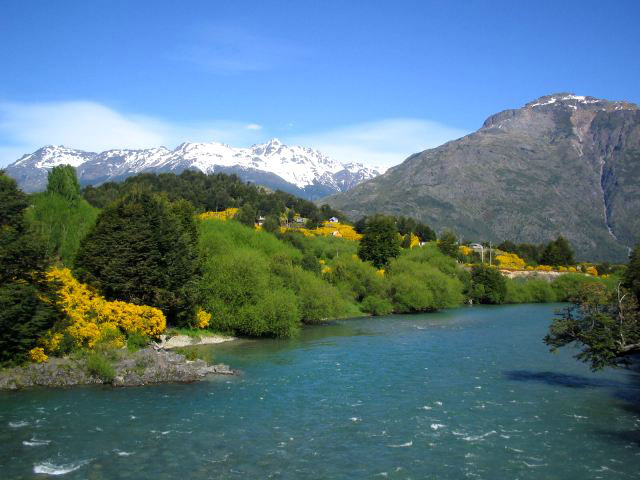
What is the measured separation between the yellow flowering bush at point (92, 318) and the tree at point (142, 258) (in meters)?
1.91

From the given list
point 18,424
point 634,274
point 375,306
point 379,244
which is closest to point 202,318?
point 18,424

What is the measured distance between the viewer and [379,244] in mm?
93938

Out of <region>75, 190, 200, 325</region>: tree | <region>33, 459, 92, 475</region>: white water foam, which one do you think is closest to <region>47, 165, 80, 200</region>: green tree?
<region>75, 190, 200, 325</region>: tree

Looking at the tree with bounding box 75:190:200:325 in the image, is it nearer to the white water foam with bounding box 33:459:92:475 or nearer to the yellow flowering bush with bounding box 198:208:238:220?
the white water foam with bounding box 33:459:92:475

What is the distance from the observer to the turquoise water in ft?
69.1

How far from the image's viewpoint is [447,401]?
98.2 feet

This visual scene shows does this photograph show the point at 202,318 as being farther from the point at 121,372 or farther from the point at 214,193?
the point at 214,193

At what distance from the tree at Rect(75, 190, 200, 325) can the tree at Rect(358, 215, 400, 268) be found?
47.8 metres

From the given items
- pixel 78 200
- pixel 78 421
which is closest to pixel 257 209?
pixel 78 200

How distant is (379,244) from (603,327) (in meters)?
65.0

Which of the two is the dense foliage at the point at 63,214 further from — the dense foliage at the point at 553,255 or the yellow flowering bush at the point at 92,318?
the dense foliage at the point at 553,255

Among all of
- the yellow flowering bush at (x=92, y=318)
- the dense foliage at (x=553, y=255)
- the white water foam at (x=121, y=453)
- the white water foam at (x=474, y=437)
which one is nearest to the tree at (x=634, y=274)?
the white water foam at (x=474, y=437)

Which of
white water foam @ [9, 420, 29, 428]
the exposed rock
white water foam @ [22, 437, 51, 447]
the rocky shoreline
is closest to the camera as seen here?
white water foam @ [22, 437, 51, 447]

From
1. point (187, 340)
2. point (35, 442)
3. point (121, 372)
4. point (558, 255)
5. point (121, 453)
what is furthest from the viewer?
point (558, 255)
